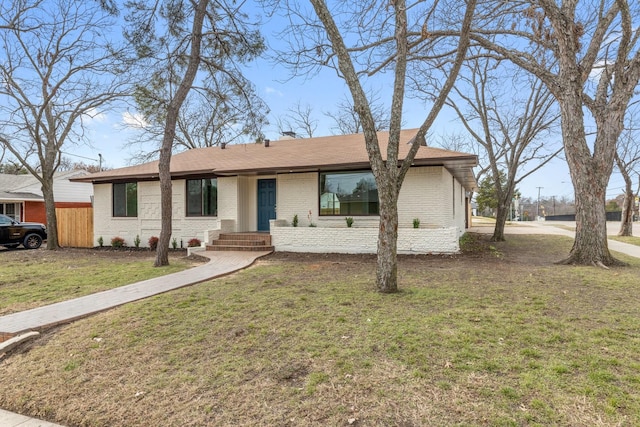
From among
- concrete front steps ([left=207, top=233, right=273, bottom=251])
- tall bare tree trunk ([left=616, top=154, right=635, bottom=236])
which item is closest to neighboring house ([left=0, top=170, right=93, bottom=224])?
concrete front steps ([left=207, top=233, right=273, bottom=251])

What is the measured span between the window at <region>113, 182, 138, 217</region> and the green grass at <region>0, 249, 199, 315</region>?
136 inches

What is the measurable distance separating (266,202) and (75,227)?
9.39 meters

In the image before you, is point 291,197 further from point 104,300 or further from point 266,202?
point 104,300

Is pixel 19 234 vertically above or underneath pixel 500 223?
underneath

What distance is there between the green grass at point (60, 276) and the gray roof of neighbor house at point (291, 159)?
3931 mm

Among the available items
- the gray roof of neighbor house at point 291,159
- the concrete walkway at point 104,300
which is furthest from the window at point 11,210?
the concrete walkway at point 104,300

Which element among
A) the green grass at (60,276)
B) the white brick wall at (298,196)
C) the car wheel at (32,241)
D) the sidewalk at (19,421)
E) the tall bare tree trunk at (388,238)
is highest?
the white brick wall at (298,196)

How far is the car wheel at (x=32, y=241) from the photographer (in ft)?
49.8

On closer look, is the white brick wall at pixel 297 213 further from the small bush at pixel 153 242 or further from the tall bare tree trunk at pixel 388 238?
the tall bare tree trunk at pixel 388 238

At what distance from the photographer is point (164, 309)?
5.18 m

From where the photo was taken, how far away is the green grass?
6.22 meters

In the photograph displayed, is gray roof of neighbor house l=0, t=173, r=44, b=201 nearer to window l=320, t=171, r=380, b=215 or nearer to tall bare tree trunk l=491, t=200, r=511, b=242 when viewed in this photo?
window l=320, t=171, r=380, b=215

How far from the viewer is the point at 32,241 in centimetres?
1545

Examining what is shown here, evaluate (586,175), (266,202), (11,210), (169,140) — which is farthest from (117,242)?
(586,175)
